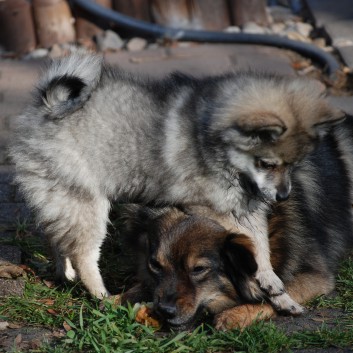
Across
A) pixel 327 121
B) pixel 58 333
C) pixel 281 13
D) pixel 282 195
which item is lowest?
pixel 58 333

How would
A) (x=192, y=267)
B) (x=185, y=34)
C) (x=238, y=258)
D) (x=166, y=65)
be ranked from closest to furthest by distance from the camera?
1. (x=192, y=267)
2. (x=238, y=258)
3. (x=166, y=65)
4. (x=185, y=34)

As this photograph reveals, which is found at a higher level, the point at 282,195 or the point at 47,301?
the point at 282,195

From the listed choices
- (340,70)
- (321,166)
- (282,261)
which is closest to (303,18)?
(340,70)

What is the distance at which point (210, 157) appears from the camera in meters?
4.03

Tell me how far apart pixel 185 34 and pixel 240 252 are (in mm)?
3941

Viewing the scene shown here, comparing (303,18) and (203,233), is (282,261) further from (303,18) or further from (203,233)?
(303,18)

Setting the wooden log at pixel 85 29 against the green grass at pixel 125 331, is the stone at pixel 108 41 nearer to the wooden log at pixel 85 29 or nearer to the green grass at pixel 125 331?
the wooden log at pixel 85 29

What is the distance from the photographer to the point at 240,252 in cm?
388

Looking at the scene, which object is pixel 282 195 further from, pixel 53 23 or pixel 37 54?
pixel 53 23

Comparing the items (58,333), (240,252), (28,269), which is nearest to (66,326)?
(58,333)

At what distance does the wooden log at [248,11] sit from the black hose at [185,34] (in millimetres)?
461

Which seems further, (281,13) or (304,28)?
(281,13)

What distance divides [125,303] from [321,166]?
4.39 ft

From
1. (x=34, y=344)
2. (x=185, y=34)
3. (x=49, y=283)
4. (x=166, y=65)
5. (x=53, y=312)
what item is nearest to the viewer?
(x=34, y=344)
